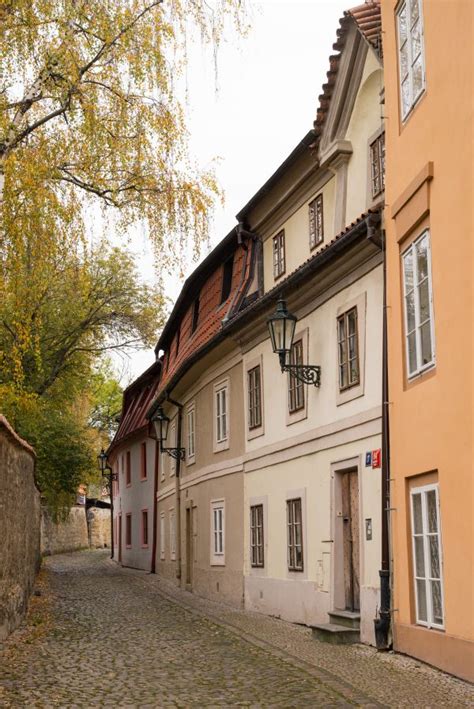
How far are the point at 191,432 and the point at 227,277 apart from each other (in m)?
4.63

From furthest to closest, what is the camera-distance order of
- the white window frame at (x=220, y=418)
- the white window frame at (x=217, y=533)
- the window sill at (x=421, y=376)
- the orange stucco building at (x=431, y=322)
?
1. the white window frame at (x=217, y=533)
2. the white window frame at (x=220, y=418)
3. the window sill at (x=421, y=376)
4. the orange stucco building at (x=431, y=322)

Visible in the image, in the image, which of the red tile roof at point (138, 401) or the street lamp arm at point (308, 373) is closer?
the street lamp arm at point (308, 373)

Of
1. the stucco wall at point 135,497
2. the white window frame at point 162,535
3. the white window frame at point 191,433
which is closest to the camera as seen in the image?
the white window frame at point 191,433

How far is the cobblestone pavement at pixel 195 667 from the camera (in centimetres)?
853

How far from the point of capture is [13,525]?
1377 centimetres

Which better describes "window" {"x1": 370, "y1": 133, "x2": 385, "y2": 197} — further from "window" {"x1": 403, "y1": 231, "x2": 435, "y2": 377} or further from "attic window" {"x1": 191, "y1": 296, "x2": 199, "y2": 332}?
"attic window" {"x1": 191, "y1": 296, "x2": 199, "y2": 332}

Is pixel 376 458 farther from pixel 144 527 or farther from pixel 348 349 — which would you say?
pixel 144 527

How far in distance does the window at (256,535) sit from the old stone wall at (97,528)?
137 feet

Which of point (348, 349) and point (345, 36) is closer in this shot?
point (348, 349)

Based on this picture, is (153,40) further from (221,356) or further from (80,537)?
(80,537)

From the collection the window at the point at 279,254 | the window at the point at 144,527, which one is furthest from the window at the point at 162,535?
the window at the point at 279,254

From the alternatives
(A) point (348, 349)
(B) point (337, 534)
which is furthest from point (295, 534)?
(A) point (348, 349)

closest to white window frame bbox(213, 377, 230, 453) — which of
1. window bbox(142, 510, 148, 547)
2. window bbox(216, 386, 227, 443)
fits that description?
window bbox(216, 386, 227, 443)

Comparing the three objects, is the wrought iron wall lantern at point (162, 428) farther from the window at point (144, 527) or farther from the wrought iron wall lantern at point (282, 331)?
the wrought iron wall lantern at point (282, 331)
